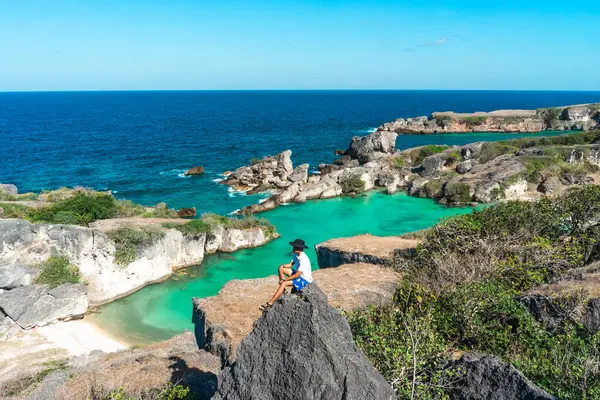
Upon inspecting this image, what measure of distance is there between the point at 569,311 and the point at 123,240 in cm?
2374

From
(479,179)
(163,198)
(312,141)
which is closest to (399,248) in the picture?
(479,179)

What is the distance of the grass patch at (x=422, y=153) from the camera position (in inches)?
2456

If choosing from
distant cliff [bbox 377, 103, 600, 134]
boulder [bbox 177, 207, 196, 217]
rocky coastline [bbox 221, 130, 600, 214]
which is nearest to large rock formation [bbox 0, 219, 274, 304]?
boulder [bbox 177, 207, 196, 217]

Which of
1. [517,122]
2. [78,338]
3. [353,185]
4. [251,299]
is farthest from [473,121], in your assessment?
[78,338]

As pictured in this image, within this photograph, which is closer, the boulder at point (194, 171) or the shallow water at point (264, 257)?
the shallow water at point (264, 257)

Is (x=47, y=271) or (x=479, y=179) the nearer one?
(x=47, y=271)

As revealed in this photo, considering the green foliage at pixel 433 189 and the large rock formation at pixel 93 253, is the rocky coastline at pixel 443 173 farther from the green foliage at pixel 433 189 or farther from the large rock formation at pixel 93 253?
Answer: the large rock formation at pixel 93 253

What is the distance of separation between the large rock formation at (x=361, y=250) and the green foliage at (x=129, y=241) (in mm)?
11419

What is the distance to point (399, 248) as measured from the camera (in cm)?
2050

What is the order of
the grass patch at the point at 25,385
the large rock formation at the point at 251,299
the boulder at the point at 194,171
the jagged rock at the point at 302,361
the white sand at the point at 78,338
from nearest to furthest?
the jagged rock at the point at 302,361, the grass patch at the point at 25,385, the large rock formation at the point at 251,299, the white sand at the point at 78,338, the boulder at the point at 194,171

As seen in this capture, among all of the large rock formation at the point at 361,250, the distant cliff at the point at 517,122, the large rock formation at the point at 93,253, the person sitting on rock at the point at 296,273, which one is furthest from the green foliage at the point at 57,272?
the distant cliff at the point at 517,122

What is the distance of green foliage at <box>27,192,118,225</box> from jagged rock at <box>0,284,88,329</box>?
743 centimetres

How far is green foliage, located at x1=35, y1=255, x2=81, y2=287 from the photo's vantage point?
23.6 m

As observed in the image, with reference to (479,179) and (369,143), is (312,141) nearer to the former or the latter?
(369,143)
